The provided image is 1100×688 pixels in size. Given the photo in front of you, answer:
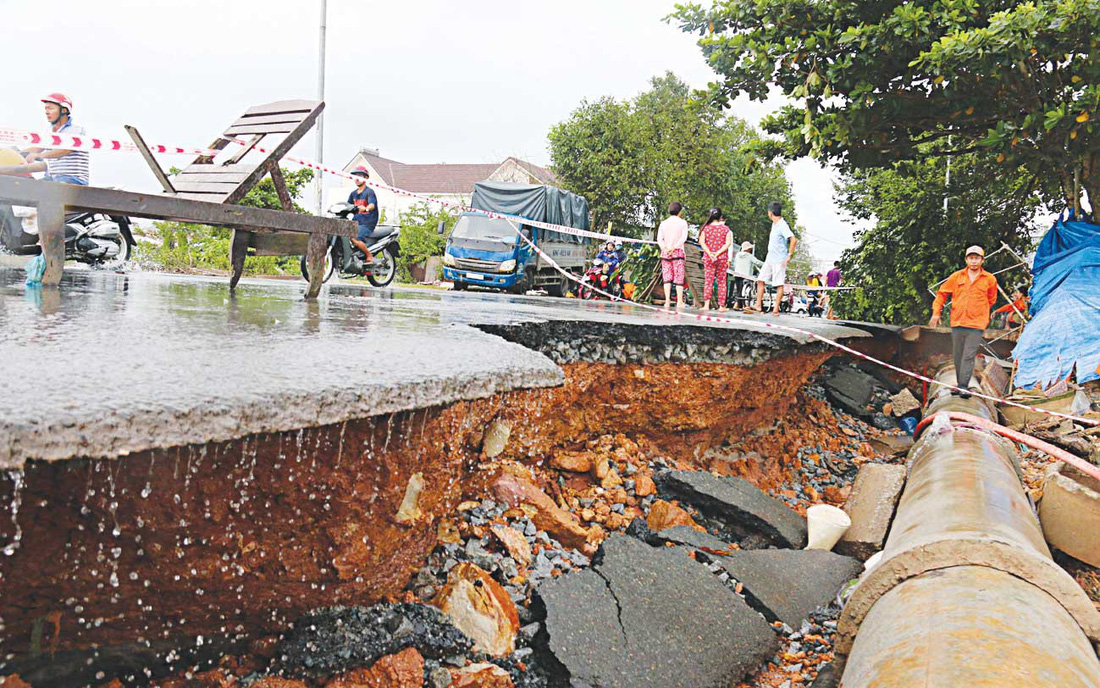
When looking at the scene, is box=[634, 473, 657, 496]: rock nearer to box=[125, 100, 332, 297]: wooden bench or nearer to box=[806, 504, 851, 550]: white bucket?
box=[806, 504, 851, 550]: white bucket

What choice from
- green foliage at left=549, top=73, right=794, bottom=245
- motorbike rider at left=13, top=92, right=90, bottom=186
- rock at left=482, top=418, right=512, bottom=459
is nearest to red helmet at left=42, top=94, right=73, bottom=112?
motorbike rider at left=13, top=92, right=90, bottom=186

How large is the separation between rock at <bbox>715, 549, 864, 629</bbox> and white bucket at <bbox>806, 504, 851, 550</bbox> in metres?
0.29

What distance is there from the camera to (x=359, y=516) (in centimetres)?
289

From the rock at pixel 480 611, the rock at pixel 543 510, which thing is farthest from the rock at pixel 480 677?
the rock at pixel 543 510

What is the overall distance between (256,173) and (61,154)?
253cm

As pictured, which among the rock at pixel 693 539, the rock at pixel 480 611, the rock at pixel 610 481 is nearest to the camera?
the rock at pixel 480 611

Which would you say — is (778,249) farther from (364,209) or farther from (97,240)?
(97,240)

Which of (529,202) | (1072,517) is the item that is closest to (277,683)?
(1072,517)

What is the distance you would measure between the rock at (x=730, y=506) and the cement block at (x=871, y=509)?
0.36 metres

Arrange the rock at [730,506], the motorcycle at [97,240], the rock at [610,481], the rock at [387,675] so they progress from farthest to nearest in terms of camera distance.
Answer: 1. the motorcycle at [97,240]
2. the rock at [730,506]
3. the rock at [610,481]
4. the rock at [387,675]

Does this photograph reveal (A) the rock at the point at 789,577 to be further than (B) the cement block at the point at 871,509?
No

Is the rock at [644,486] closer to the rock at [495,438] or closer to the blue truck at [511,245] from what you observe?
the rock at [495,438]

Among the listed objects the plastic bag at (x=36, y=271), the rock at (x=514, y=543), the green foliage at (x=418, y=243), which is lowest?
the rock at (x=514, y=543)

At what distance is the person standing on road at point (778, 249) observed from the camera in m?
10.2
